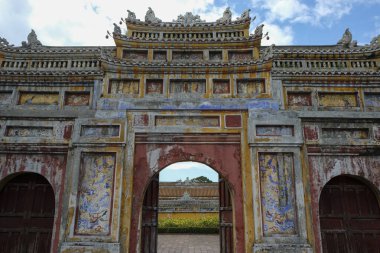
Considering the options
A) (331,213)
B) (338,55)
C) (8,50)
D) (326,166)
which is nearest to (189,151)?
(326,166)

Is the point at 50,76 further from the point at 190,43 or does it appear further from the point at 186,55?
the point at 190,43

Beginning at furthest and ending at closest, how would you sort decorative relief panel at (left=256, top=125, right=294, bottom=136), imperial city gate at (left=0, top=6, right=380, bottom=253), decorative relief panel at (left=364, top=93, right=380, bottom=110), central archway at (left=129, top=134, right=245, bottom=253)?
decorative relief panel at (left=364, top=93, right=380, bottom=110), decorative relief panel at (left=256, top=125, right=294, bottom=136), central archway at (left=129, top=134, right=245, bottom=253), imperial city gate at (left=0, top=6, right=380, bottom=253)

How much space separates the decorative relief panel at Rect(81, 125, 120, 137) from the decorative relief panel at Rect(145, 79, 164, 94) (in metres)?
1.46

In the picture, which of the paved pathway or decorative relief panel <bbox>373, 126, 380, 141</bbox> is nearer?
decorative relief panel <bbox>373, 126, 380, 141</bbox>

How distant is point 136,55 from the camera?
9.90 metres

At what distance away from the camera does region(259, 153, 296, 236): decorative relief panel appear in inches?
299

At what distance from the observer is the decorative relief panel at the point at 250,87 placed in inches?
350

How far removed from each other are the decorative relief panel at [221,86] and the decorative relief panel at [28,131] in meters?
4.82

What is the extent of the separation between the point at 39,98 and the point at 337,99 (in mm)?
8812

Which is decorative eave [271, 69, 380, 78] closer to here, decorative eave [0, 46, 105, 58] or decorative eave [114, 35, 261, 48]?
decorative eave [114, 35, 261, 48]

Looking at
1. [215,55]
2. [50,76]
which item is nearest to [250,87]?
[215,55]

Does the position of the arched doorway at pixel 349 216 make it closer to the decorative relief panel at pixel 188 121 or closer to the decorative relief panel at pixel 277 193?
the decorative relief panel at pixel 277 193

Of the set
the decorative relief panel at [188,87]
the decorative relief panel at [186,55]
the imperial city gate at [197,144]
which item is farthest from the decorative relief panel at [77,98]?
the decorative relief panel at [186,55]

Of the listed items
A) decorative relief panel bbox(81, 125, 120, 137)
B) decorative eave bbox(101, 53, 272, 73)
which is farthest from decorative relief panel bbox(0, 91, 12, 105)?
decorative eave bbox(101, 53, 272, 73)
